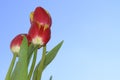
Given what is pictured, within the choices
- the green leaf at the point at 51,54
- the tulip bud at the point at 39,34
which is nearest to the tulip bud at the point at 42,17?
the tulip bud at the point at 39,34

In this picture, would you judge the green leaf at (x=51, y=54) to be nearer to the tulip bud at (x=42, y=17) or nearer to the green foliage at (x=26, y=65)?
the green foliage at (x=26, y=65)

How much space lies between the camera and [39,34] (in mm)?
754

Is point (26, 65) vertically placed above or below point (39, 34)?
below

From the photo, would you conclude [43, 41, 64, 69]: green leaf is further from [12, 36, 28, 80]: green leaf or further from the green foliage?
[12, 36, 28, 80]: green leaf

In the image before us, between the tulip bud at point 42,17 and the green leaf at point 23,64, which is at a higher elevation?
the tulip bud at point 42,17

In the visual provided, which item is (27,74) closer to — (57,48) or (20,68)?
(20,68)

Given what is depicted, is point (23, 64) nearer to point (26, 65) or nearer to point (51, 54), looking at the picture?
point (26, 65)

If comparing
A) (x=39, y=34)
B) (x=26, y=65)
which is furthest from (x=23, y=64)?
(x=39, y=34)

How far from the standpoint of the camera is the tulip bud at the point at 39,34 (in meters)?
0.75

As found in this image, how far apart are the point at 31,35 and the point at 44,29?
5 centimetres

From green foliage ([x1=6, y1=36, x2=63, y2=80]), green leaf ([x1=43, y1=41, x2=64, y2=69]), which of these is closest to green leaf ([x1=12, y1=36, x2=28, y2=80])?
green foliage ([x1=6, y1=36, x2=63, y2=80])

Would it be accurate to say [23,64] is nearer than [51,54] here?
Yes

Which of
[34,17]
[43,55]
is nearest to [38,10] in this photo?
[34,17]

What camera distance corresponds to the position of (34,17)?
2.48 feet
